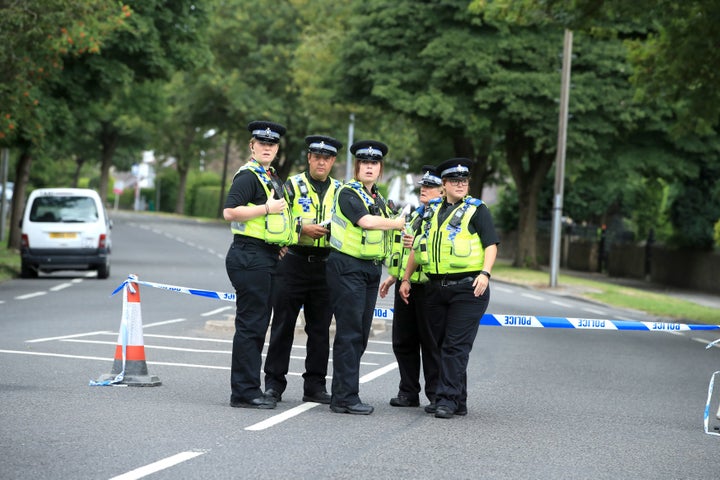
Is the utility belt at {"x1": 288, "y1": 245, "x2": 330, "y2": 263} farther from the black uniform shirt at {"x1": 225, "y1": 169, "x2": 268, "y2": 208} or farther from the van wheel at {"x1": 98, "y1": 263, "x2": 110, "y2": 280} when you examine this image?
the van wheel at {"x1": 98, "y1": 263, "x2": 110, "y2": 280}

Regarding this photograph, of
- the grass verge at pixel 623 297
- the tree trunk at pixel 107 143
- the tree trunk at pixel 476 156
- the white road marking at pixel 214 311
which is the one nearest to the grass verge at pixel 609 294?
the grass verge at pixel 623 297

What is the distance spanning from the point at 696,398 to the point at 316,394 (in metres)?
3.86

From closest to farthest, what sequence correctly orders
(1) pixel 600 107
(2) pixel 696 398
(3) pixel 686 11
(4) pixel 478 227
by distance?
(4) pixel 478 227 < (2) pixel 696 398 < (3) pixel 686 11 < (1) pixel 600 107

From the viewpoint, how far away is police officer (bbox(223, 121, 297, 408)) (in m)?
9.57

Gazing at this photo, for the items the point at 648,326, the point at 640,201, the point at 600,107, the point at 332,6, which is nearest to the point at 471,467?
the point at 648,326

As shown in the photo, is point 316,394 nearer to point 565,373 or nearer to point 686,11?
point 565,373

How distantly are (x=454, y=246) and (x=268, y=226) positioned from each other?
1.38m

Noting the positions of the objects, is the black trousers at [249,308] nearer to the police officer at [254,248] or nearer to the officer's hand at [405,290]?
the police officer at [254,248]

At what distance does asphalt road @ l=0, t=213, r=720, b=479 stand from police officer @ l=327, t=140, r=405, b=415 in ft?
0.90

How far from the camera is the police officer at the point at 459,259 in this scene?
9758 mm

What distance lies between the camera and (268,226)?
9.55 meters

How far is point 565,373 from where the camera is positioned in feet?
44.7

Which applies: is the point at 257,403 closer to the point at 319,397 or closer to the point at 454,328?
the point at 319,397

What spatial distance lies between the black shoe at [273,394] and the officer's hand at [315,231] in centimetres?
122
